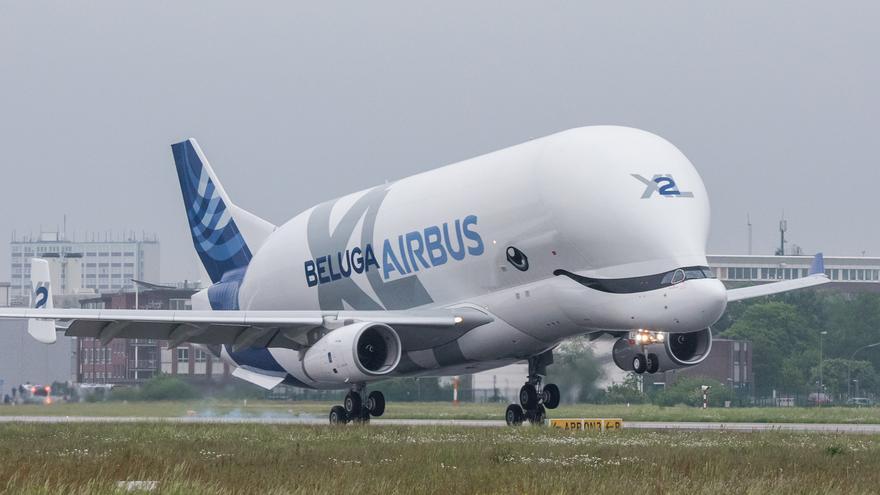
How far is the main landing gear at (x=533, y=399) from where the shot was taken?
3622cm

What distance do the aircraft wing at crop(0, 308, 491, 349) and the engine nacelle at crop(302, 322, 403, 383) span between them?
424 millimetres

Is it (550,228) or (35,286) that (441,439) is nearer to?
(550,228)

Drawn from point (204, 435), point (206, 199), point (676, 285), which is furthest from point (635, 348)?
point (206, 199)

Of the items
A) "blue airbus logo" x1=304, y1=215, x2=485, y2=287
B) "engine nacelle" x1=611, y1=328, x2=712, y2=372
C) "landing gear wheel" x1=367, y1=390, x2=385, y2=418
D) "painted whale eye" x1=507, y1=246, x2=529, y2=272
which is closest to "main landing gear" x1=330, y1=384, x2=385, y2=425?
"landing gear wheel" x1=367, y1=390, x2=385, y2=418

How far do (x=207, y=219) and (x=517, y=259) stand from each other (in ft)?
53.1

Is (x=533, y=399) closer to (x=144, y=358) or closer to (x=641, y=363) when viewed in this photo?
(x=641, y=363)

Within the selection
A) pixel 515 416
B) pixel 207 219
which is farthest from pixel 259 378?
pixel 515 416

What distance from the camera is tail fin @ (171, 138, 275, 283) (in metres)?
45.6

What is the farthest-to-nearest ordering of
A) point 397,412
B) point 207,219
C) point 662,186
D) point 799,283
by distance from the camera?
1. point 397,412
2. point 207,219
3. point 799,283
4. point 662,186

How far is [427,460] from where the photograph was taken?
23141 millimetres

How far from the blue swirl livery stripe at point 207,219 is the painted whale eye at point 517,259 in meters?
13.7

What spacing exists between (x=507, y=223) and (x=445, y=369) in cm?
538

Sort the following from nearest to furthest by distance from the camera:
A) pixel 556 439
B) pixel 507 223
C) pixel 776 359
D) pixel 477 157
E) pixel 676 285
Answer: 1. pixel 556 439
2. pixel 676 285
3. pixel 507 223
4. pixel 477 157
5. pixel 776 359

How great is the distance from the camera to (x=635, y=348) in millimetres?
34750
